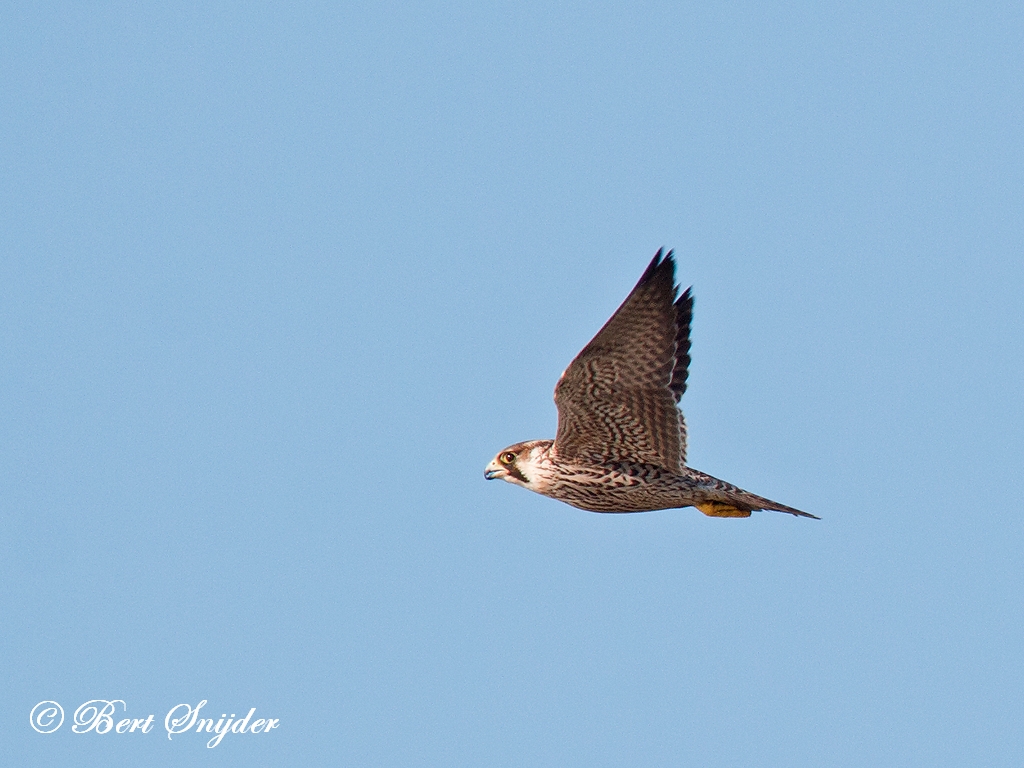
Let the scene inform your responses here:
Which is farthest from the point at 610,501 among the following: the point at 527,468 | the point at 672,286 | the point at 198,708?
the point at 198,708

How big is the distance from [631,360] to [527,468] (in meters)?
1.32

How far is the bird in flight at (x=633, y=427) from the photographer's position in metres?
10.2

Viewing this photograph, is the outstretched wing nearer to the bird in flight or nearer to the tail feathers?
the bird in flight

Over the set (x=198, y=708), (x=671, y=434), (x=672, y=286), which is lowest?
(x=198, y=708)

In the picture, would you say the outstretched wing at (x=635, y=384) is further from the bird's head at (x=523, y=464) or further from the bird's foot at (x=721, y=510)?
the bird's foot at (x=721, y=510)

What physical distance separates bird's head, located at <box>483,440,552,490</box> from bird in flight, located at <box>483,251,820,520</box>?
1 centimetres

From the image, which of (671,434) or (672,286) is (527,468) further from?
(672,286)

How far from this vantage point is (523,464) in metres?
11.1

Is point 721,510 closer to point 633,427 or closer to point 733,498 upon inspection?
point 733,498

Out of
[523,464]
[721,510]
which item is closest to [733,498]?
[721,510]

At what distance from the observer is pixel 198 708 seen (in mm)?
11867

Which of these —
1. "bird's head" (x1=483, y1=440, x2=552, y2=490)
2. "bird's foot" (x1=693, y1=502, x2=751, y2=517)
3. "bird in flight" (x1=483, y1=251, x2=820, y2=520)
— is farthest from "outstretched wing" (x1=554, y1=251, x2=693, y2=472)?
"bird's foot" (x1=693, y1=502, x2=751, y2=517)

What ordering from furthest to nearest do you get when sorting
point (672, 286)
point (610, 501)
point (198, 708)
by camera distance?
1. point (198, 708)
2. point (610, 501)
3. point (672, 286)

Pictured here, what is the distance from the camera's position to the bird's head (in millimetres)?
11039
